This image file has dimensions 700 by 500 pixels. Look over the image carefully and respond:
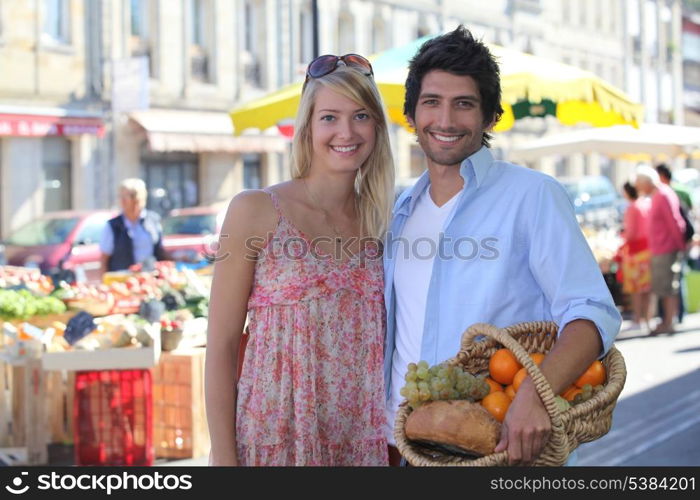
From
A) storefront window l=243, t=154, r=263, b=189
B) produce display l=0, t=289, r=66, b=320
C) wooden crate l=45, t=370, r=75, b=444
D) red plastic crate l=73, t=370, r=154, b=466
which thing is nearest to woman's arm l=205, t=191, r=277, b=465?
red plastic crate l=73, t=370, r=154, b=466

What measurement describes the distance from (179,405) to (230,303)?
406 centimetres

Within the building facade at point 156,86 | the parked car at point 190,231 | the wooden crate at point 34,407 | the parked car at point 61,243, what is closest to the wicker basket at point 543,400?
the wooden crate at point 34,407

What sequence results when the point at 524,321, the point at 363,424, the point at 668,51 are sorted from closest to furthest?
the point at 524,321, the point at 363,424, the point at 668,51

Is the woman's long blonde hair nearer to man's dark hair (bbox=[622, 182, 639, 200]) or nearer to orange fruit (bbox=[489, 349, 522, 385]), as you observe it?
orange fruit (bbox=[489, 349, 522, 385])

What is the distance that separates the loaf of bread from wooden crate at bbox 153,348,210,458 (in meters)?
4.38

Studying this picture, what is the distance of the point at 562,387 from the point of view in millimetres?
2133

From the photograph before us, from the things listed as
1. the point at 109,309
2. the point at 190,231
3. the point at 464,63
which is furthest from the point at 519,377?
the point at 190,231

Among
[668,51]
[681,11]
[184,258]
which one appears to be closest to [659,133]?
[184,258]

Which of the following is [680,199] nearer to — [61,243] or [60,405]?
[60,405]

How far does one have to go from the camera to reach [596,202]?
976 inches

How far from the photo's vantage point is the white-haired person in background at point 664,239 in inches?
443

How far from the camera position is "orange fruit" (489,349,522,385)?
2.22 metres
